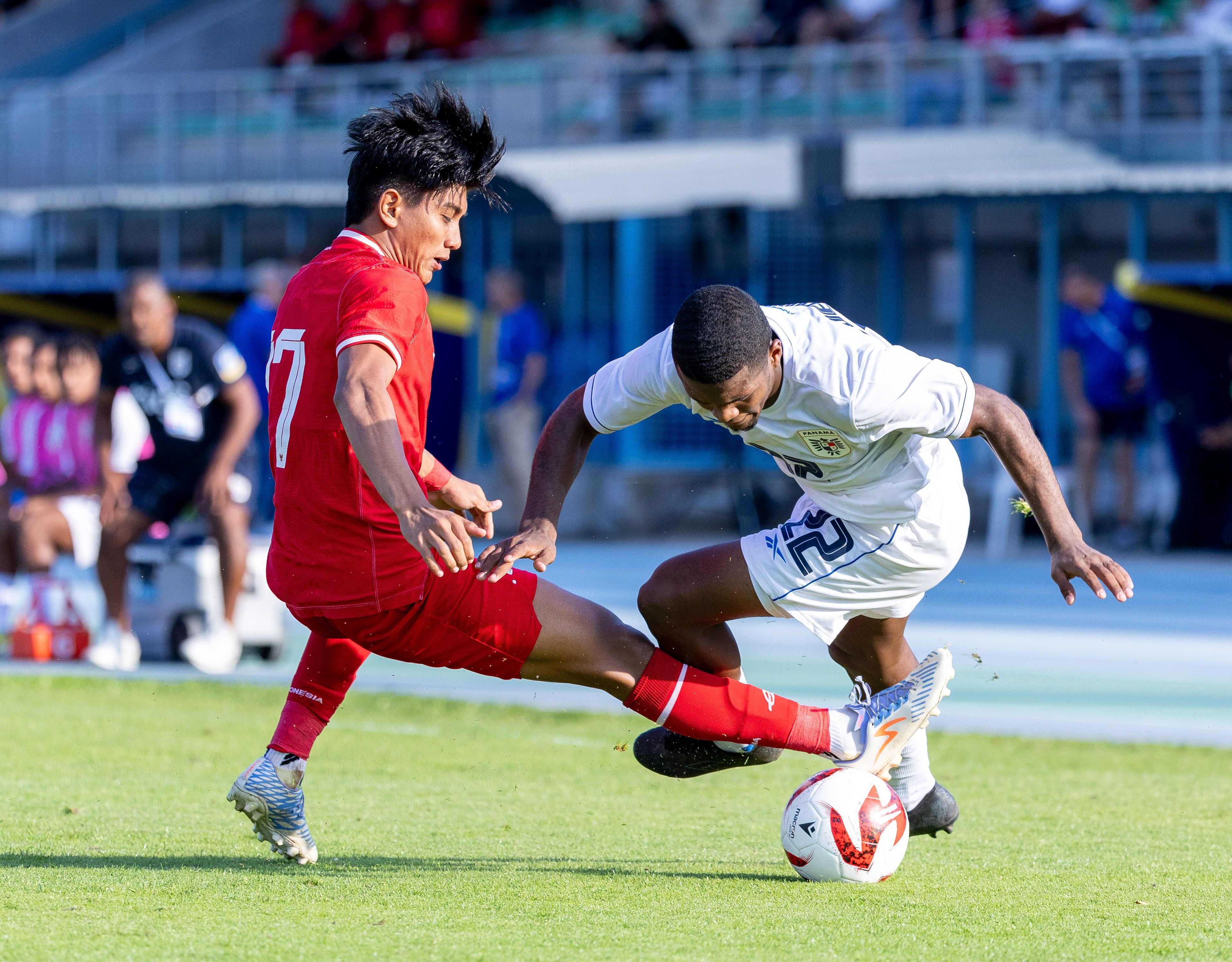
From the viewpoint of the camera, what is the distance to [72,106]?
2073 centimetres

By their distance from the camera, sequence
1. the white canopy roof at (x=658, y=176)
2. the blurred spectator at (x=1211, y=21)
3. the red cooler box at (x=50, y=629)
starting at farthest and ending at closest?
the blurred spectator at (x=1211, y=21)
the white canopy roof at (x=658, y=176)
the red cooler box at (x=50, y=629)

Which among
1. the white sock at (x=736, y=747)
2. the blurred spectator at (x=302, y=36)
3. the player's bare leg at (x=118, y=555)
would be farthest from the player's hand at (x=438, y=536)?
the blurred spectator at (x=302, y=36)

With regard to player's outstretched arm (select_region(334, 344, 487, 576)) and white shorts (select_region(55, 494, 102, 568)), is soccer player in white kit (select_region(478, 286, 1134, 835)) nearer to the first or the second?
player's outstretched arm (select_region(334, 344, 487, 576))

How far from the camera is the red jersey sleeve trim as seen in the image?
3.82 metres

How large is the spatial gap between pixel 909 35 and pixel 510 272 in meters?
6.54

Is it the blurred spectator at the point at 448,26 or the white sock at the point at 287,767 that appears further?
the blurred spectator at the point at 448,26

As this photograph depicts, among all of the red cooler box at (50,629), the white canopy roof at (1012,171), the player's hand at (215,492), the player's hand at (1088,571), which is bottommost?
the red cooler box at (50,629)

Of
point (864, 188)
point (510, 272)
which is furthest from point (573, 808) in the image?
point (864, 188)

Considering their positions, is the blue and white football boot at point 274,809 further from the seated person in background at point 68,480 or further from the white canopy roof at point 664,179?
the white canopy roof at point 664,179

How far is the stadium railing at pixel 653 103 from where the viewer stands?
1612cm

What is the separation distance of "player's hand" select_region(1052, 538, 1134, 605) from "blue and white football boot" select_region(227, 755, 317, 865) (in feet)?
6.88

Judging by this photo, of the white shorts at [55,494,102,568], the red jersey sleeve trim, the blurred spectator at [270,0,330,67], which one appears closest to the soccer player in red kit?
the red jersey sleeve trim

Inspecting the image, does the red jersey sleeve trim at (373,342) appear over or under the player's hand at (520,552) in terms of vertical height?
over

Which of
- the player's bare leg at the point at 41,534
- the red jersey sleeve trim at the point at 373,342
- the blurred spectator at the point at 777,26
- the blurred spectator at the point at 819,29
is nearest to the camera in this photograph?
the red jersey sleeve trim at the point at 373,342
